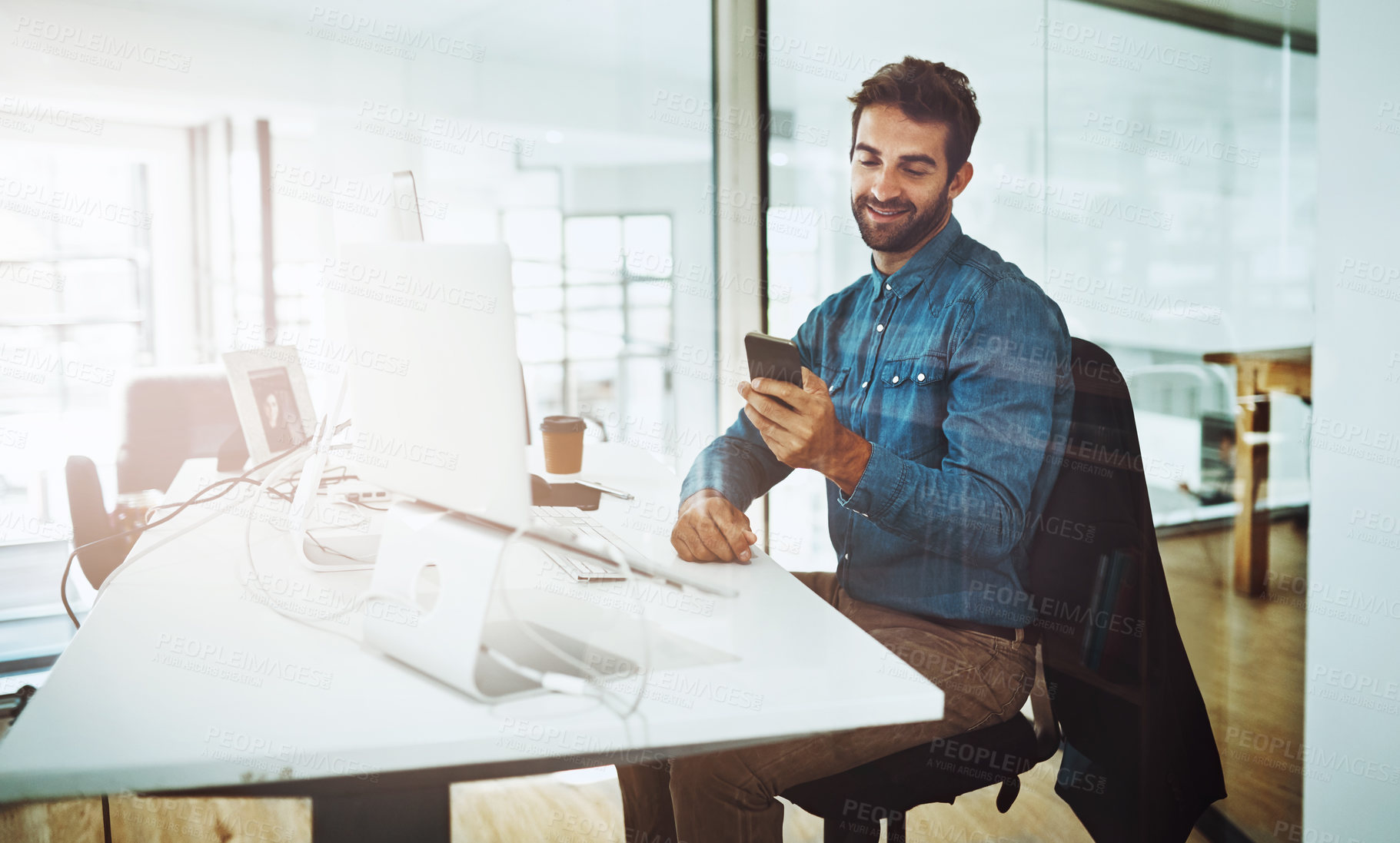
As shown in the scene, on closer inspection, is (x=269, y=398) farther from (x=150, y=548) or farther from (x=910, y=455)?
(x=910, y=455)

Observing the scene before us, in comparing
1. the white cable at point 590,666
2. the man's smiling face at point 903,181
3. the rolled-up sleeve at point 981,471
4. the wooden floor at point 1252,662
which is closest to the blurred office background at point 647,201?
the wooden floor at point 1252,662

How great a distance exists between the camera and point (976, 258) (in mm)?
1624

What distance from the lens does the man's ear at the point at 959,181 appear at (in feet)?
5.78

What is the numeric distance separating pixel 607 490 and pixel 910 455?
606 millimetres

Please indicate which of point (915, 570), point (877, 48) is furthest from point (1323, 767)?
point (877, 48)

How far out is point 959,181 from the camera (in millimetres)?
1791

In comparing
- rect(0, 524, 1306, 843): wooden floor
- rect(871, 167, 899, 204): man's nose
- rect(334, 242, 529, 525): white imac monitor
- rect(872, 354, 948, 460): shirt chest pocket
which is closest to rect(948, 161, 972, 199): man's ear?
rect(871, 167, 899, 204): man's nose

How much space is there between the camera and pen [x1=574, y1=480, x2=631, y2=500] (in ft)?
5.93

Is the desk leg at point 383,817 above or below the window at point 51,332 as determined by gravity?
below

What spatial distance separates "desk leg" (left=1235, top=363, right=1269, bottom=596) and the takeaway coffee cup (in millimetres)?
1212

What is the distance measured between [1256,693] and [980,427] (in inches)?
29.3

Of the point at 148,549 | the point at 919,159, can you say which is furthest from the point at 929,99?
the point at 148,549

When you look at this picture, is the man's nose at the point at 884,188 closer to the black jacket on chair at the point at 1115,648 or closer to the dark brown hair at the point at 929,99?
the dark brown hair at the point at 929,99

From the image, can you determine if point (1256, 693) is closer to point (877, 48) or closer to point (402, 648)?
point (402, 648)
